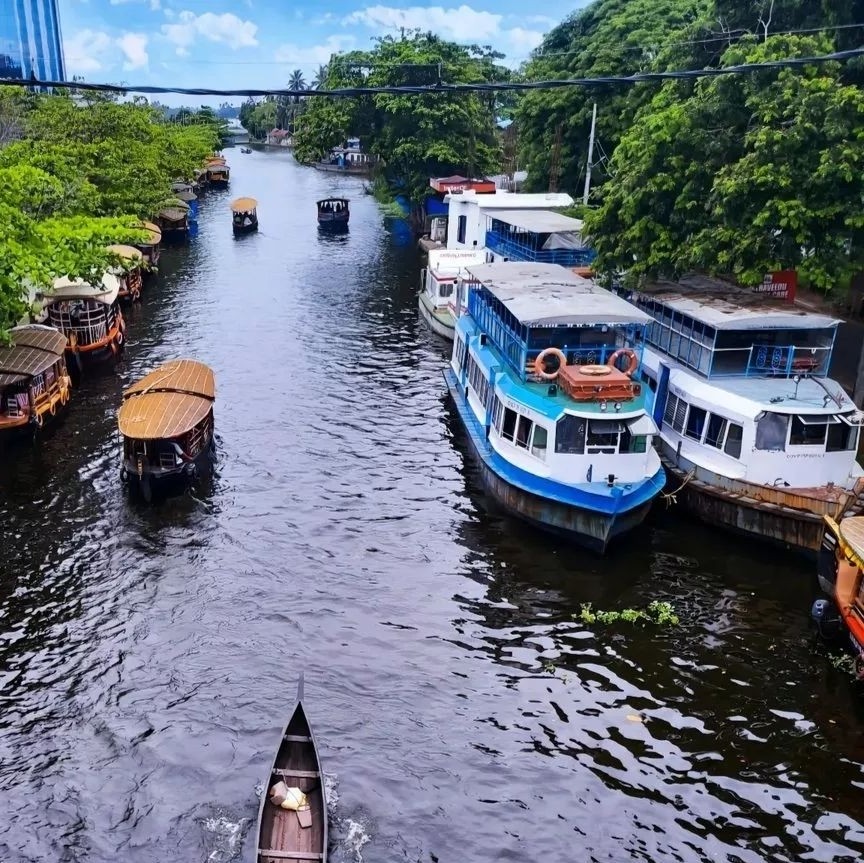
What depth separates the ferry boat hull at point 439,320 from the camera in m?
45.4

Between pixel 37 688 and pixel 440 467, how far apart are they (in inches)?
615

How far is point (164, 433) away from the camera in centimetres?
2623

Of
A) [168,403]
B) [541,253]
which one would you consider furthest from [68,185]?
[541,253]

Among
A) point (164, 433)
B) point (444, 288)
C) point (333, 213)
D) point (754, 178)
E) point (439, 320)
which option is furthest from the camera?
point (333, 213)

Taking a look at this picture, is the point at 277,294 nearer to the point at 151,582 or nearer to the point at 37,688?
the point at 151,582

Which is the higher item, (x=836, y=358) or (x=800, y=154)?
(x=800, y=154)

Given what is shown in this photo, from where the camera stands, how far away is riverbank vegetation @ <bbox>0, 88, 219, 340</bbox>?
2997 centimetres

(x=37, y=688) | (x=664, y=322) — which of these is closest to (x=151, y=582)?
(x=37, y=688)

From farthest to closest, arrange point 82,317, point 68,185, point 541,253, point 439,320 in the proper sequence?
point 439,320, point 68,185, point 541,253, point 82,317

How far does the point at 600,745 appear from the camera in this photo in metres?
17.9

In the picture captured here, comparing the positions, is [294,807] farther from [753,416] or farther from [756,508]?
[753,416]

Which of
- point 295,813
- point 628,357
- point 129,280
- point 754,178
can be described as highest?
point 754,178

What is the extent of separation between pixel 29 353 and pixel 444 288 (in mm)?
22316

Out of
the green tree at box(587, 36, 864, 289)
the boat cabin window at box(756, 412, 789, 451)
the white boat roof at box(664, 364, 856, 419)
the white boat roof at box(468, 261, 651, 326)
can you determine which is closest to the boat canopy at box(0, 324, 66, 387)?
the white boat roof at box(468, 261, 651, 326)
